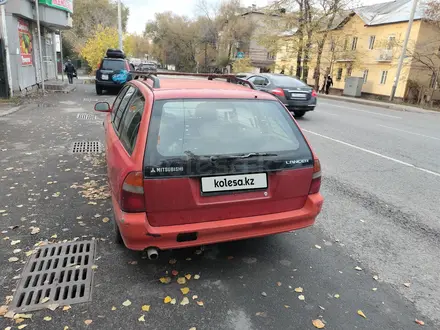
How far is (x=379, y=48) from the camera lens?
97.0ft

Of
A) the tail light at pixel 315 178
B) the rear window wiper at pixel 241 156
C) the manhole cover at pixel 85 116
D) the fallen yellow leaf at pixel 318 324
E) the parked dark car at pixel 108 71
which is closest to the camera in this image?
the fallen yellow leaf at pixel 318 324

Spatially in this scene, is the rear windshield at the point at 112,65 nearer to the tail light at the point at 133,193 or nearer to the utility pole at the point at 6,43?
the utility pole at the point at 6,43

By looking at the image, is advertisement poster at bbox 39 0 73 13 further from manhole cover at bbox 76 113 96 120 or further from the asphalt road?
the asphalt road

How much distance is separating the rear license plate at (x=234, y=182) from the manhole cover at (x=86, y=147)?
471cm

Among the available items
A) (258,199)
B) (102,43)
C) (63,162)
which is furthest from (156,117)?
(102,43)

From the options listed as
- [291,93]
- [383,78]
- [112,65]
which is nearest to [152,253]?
[291,93]

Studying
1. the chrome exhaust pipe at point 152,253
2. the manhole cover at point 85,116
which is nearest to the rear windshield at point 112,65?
the manhole cover at point 85,116

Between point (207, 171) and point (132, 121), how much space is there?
1004 mm

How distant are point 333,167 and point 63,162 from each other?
16.2 ft

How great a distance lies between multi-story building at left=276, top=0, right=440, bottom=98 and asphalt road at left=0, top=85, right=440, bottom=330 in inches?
951

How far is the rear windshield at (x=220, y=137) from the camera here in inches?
103

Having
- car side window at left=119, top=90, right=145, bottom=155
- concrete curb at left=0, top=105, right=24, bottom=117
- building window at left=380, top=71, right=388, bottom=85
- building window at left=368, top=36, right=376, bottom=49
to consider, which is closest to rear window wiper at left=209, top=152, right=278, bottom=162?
car side window at left=119, top=90, right=145, bottom=155

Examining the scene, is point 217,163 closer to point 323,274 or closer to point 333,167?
point 323,274

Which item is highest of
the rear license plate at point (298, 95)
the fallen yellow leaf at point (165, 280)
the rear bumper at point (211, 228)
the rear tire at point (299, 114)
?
the rear license plate at point (298, 95)
